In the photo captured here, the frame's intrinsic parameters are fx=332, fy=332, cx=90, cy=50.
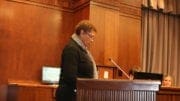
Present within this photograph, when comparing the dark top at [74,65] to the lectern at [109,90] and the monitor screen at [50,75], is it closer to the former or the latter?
the lectern at [109,90]

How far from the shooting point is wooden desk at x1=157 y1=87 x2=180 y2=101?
4000 millimetres

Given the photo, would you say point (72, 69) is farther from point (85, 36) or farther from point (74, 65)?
point (85, 36)

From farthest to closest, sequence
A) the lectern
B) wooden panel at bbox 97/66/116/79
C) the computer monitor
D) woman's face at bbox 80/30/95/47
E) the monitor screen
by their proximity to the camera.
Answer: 1. wooden panel at bbox 97/66/116/79
2. the monitor screen
3. the computer monitor
4. woman's face at bbox 80/30/95/47
5. the lectern

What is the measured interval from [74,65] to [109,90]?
0.56m

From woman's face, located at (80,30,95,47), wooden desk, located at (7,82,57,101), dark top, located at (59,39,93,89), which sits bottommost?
wooden desk, located at (7,82,57,101)

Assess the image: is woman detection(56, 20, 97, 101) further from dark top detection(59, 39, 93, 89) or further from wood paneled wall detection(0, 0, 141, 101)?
wood paneled wall detection(0, 0, 141, 101)

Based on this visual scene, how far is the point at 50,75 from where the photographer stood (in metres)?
5.55

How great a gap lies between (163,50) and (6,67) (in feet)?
11.3

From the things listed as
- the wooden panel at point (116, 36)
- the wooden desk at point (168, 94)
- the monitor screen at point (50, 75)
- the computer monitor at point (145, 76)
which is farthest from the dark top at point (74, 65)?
the wooden panel at point (116, 36)

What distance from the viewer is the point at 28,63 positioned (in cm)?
555

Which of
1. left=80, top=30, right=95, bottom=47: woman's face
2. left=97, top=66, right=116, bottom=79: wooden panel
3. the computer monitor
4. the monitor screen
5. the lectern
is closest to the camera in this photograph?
the lectern

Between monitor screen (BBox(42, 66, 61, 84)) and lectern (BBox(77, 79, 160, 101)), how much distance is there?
3.59 m

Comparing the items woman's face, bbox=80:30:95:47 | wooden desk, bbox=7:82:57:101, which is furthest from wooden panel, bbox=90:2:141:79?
woman's face, bbox=80:30:95:47

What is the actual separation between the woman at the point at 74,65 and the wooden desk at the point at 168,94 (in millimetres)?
1663
